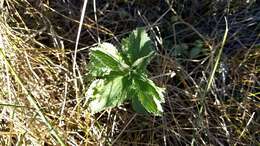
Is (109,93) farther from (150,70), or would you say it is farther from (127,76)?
(150,70)

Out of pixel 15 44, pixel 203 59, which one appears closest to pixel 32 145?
pixel 15 44

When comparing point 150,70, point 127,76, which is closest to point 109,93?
point 127,76

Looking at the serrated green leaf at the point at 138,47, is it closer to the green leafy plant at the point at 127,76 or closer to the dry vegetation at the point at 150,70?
the green leafy plant at the point at 127,76

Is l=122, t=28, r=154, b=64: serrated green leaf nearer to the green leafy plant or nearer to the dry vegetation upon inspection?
the green leafy plant

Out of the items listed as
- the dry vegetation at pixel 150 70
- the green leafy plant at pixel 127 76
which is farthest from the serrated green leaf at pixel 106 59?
the dry vegetation at pixel 150 70

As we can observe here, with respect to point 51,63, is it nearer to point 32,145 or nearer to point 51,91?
point 51,91

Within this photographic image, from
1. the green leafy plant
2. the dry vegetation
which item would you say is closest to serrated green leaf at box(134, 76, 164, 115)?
the green leafy plant
